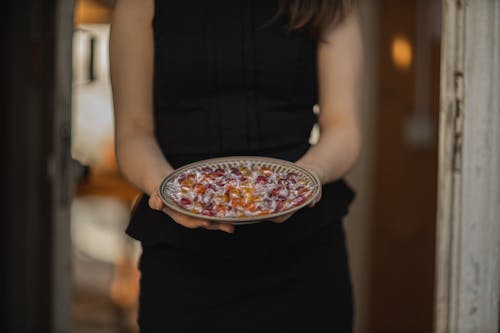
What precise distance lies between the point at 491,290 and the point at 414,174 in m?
1.74

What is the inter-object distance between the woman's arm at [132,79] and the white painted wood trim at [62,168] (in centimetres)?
58

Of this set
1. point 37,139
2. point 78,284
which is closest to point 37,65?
point 37,139

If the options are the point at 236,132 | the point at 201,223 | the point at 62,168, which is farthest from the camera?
the point at 62,168

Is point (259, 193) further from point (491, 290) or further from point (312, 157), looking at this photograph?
point (491, 290)

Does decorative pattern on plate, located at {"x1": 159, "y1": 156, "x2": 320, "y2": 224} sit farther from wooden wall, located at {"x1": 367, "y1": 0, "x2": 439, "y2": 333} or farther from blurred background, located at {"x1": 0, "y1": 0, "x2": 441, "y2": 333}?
wooden wall, located at {"x1": 367, "y1": 0, "x2": 439, "y2": 333}

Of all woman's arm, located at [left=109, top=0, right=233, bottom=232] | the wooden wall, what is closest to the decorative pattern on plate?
woman's arm, located at [left=109, top=0, right=233, bottom=232]

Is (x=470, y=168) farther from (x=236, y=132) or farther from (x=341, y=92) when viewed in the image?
(x=236, y=132)

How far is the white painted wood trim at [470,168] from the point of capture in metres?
1.40

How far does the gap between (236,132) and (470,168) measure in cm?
52

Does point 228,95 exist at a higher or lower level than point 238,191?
higher

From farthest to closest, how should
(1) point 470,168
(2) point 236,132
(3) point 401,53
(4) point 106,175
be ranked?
(4) point 106,175
(3) point 401,53
(1) point 470,168
(2) point 236,132

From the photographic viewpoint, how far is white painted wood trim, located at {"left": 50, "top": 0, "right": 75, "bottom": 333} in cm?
186

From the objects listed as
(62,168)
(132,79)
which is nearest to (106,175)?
(62,168)

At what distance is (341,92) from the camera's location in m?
1.33
